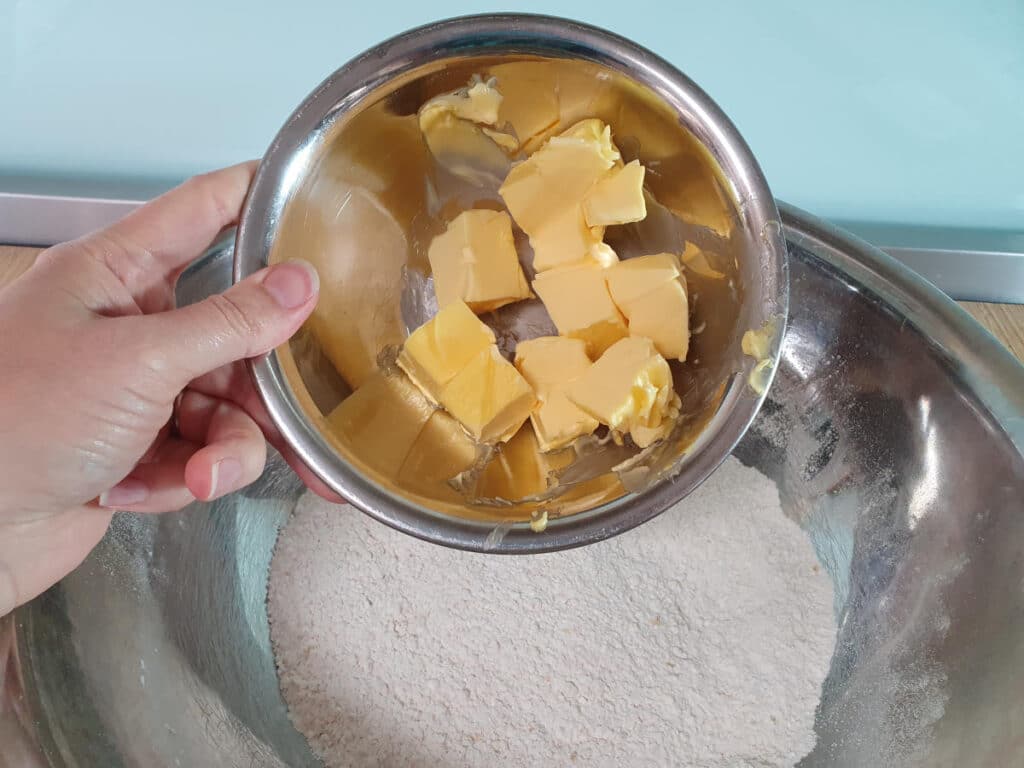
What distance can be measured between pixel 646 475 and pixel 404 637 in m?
0.35

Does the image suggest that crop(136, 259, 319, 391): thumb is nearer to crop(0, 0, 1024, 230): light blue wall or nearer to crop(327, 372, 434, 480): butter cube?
crop(327, 372, 434, 480): butter cube

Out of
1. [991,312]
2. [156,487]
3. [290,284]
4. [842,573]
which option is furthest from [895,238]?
[156,487]

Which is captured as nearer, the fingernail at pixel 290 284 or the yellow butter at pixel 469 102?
the fingernail at pixel 290 284

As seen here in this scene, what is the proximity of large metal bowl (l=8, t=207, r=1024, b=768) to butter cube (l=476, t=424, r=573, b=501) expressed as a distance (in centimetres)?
18

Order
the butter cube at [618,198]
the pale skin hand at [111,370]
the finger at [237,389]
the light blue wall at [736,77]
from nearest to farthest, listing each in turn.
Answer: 1. the pale skin hand at [111,370]
2. the butter cube at [618,198]
3. the finger at [237,389]
4. the light blue wall at [736,77]

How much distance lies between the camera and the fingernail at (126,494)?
78 centimetres

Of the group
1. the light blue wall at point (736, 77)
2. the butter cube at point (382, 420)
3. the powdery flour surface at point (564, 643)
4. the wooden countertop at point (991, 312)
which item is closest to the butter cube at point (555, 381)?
the butter cube at point (382, 420)

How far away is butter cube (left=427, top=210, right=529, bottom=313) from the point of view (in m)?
0.82

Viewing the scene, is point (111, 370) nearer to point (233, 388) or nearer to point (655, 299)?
point (233, 388)

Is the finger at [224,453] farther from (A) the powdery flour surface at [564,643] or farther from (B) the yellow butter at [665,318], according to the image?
(B) the yellow butter at [665,318]

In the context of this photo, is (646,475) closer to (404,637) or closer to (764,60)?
(404,637)

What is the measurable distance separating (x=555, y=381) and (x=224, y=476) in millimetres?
330

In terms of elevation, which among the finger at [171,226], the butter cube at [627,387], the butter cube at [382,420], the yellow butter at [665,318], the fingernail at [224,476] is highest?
the yellow butter at [665,318]

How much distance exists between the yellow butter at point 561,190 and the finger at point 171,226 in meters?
0.28
